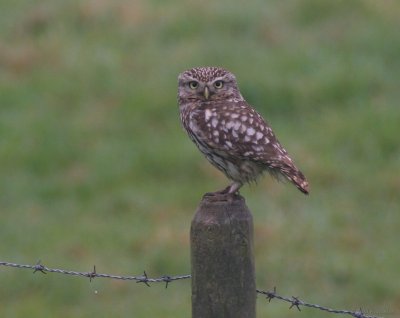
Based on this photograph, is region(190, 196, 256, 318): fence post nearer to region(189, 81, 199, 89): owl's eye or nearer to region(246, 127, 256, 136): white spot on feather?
region(246, 127, 256, 136): white spot on feather

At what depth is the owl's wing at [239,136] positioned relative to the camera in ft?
19.5

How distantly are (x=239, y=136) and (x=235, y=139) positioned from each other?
1.1 inches

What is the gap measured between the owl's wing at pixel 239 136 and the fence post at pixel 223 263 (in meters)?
1.32

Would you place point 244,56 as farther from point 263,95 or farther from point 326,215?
point 326,215

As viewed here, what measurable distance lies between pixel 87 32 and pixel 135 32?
0.56 meters

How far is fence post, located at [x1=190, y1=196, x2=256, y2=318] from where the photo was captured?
4.61 metres

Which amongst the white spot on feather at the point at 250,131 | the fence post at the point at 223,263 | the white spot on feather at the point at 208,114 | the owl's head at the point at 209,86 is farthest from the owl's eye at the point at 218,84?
the fence post at the point at 223,263

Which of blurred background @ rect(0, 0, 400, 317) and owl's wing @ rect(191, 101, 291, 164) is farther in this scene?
blurred background @ rect(0, 0, 400, 317)

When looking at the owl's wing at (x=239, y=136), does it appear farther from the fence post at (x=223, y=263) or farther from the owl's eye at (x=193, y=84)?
the fence post at (x=223, y=263)

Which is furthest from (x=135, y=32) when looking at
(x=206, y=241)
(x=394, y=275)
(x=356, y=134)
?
(x=206, y=241)

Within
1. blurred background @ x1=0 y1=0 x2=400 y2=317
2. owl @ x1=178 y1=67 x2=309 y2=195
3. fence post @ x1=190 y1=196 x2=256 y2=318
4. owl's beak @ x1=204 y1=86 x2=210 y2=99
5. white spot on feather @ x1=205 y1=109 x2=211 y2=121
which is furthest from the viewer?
blurred background @ x1=0 y1=0 x2=400 y2=317

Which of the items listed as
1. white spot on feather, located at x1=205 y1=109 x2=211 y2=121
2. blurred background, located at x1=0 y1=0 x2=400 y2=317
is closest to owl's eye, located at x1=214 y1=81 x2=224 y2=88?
white spot on feather, located at x1=205 y1=109 x2=211 y2=121

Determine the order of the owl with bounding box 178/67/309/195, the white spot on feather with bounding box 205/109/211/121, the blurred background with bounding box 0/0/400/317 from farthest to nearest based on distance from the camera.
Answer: the blurred background with bounding box 0/0/400/317 → the white spot on feather with bounding box 205/109/211/121 → the owl with bounding box 178/67/309/195

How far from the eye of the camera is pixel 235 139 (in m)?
→ 5.97
